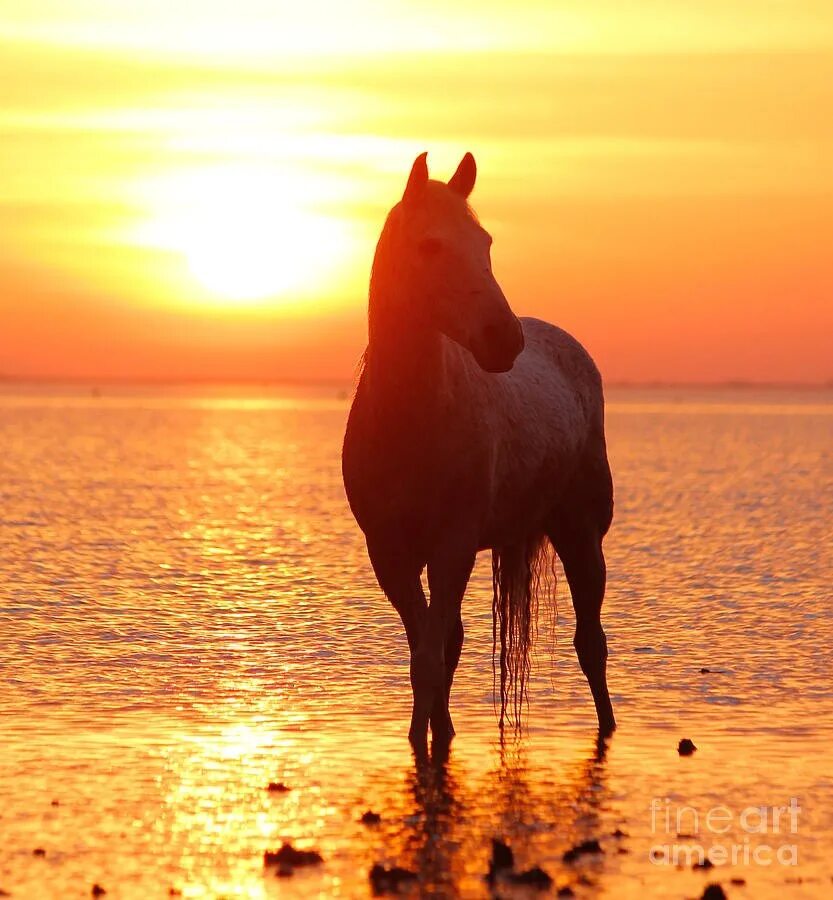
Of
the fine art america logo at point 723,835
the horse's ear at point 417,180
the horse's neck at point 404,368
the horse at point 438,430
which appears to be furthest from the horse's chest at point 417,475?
the fine art america logo at point 723,835

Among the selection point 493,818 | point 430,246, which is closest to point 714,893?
point 493,818

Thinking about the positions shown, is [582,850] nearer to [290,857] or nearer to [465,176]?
[290,857]

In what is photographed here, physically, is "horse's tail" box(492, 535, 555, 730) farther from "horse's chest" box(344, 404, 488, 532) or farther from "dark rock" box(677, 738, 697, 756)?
"horse's chest" box(344, 404, 488, 532)

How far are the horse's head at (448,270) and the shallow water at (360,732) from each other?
2301 millimetres

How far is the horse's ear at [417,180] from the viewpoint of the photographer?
8.17 metres

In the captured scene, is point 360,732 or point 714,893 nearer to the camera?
point 714,893

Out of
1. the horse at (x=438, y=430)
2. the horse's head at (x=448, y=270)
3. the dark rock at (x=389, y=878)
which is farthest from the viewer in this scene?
the horse at (x=438, y=430)

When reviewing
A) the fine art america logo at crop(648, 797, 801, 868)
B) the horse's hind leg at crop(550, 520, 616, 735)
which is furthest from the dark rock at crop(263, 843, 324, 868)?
the horse's hind leg at crop(550, 520, 616, 735)

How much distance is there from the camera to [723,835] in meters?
7.28

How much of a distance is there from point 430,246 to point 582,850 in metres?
3.13

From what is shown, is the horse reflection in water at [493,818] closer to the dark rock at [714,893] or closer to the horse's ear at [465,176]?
the dark rock at [714,893]

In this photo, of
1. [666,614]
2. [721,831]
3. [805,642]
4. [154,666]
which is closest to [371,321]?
[721,831]

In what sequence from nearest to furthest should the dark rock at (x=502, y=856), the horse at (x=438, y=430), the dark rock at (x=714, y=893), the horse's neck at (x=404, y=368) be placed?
the dark rock at (x=714, y=893) → the dark rock at (x=502, y=856) → the horse at (x=438, y=430) → the horse's neck at (x=404, y=368)

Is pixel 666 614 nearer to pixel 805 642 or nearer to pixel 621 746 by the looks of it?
pixel 805 642
